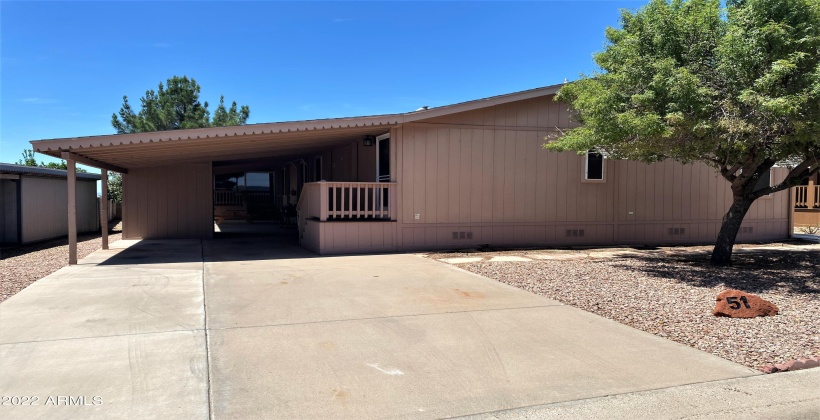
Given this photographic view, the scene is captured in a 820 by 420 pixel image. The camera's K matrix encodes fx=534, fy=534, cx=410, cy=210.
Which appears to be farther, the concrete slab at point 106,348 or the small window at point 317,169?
the small window at point 317,169

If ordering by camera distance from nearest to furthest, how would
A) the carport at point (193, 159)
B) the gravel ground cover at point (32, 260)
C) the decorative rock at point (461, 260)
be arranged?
1. the gravel ground cover at point (32, 260)
2. the carport at point (193, 159)
3. the decorative rock at point (461, 260)

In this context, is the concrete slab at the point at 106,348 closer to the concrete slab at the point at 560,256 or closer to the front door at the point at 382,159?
the front door at the point at 382,159

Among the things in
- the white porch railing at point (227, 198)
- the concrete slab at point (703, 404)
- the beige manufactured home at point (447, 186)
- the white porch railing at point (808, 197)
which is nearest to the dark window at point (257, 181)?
the white porch railing at point (227, 198)

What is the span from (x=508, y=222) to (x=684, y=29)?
5547 mm

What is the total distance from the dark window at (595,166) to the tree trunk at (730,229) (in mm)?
3768

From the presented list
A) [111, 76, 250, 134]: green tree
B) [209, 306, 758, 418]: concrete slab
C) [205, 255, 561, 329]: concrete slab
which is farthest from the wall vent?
[111, 76, 250, 134]: green tree

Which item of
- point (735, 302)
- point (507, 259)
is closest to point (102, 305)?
point (507, 259)

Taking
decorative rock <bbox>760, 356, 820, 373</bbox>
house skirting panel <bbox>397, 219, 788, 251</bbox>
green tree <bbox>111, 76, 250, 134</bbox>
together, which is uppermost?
green tree <bbox>111, 76, 250, 134</bbox>

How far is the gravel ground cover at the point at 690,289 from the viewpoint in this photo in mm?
4926

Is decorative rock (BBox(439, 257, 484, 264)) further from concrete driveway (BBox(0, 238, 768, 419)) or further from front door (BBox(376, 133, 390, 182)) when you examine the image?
front door (BBox(376, 133, 390, 182))

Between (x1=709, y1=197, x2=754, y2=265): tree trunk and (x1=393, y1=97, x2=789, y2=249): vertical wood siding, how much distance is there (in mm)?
3617

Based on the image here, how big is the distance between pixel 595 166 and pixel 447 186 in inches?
154

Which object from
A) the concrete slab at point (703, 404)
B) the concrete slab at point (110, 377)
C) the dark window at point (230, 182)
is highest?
the dark window at point (230, 182)

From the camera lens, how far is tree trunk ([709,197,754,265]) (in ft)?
30.3
